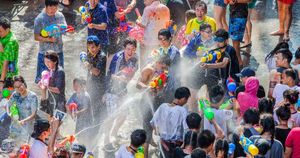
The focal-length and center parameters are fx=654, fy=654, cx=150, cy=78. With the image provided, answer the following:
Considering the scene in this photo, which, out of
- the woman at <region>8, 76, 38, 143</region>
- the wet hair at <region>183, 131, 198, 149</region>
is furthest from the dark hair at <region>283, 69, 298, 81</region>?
the woman at <region>8, 76, 38, 143</region>

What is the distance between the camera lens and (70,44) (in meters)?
14.3

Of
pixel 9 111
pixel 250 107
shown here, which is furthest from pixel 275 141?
pixel 9 111

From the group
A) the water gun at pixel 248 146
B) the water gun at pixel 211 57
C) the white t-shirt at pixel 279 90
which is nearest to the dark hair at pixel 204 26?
the water gun at pixel 211 57

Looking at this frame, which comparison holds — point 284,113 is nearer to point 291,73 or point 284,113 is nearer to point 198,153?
point 291,73

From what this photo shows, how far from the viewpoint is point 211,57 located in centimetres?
1006

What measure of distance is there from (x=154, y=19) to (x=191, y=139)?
3849mm

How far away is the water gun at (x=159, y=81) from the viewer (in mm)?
9641

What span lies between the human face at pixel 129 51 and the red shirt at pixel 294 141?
311 centimetres

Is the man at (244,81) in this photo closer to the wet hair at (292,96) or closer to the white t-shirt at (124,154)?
the wet hair at (292,96)

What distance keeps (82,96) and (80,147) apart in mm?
2065

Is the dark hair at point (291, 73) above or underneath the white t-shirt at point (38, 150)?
above

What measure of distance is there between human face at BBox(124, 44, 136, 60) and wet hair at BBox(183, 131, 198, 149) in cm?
236

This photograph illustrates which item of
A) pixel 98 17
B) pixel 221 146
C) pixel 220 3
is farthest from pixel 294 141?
pixel 220 3

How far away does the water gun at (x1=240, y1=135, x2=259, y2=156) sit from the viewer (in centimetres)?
775
